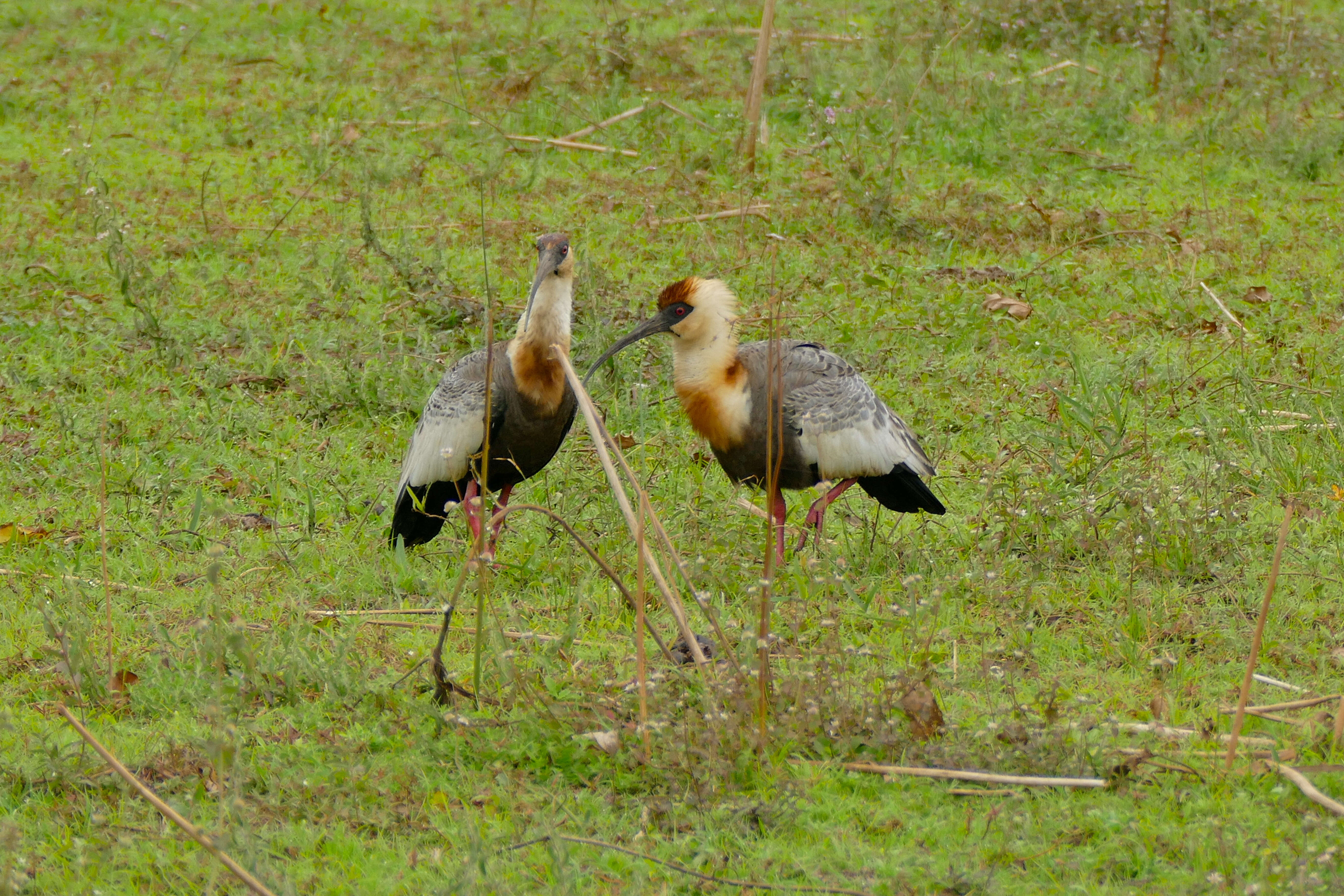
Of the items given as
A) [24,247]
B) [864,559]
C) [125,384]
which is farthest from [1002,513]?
[24,247]

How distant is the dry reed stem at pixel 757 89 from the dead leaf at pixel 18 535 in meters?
5.02

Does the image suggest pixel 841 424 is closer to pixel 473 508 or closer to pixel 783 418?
pixel 783 418

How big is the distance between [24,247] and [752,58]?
17.3 feet

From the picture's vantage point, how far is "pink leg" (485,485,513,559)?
4207 millimetres

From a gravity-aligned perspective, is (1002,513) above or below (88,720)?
above

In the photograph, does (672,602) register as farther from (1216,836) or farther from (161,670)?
(161,670)

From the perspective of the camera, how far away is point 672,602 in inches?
126

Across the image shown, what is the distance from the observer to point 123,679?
4.11 m

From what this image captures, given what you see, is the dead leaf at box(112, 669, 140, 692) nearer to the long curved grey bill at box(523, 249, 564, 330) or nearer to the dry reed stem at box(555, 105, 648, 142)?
the long curved grey bill at box(523, 249, 564, 330)

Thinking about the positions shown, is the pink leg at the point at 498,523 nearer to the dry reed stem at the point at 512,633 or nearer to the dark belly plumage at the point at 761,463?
the dry reed stem at the point at 512,633

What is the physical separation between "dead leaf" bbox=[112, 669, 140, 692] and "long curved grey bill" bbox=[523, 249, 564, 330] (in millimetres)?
1894

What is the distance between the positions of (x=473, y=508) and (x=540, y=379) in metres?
0.57

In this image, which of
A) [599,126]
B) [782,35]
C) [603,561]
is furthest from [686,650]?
[782,35]

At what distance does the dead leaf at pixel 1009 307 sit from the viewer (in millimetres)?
7191
